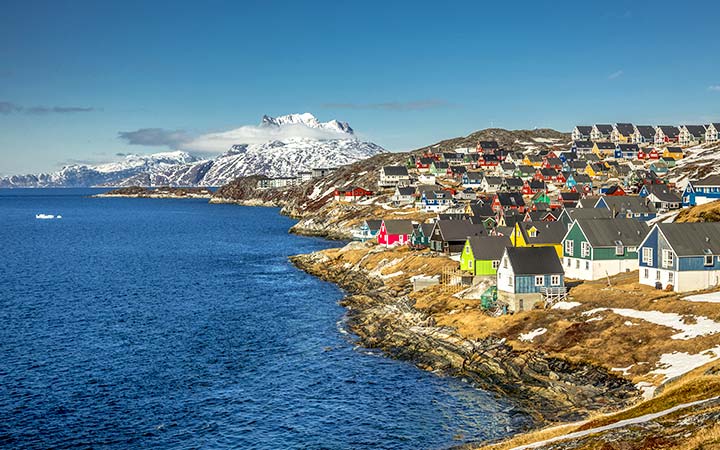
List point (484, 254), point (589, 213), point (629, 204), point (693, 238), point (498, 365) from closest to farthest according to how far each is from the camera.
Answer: point (498, 365) → point (693, 238) → point (484, 254) → point (589, 213) → point (629, 204)

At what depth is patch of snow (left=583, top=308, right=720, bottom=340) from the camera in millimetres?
54438

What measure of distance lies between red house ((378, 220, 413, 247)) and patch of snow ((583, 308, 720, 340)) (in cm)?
7023

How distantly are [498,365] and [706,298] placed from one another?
22793 millimetres

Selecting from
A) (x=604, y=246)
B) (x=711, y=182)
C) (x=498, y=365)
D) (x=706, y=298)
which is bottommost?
(x=498, y=365)

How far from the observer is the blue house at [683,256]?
6756cm

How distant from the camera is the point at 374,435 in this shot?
45875 mm

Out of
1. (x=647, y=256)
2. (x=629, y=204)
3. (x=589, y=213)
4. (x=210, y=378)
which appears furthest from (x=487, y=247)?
(x=629, y=204)

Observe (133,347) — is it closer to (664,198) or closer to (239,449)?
(239,449)

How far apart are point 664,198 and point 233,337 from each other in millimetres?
104066

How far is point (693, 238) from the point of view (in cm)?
6950

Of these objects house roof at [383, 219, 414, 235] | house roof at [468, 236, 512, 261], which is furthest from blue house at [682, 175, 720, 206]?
house roof at [468, 236, 512, 261]

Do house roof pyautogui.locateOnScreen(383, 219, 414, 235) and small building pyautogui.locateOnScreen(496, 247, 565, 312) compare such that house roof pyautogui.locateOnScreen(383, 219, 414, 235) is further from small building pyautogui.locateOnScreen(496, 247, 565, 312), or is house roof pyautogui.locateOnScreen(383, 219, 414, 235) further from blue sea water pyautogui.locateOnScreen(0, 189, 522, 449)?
small building pyautogui.locateOnScreen(496, 247, 565, 312)

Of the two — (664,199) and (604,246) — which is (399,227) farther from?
(664,199)

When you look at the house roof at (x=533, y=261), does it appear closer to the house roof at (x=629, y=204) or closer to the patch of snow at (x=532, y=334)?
the patch of snow at (x=532, y=334)
